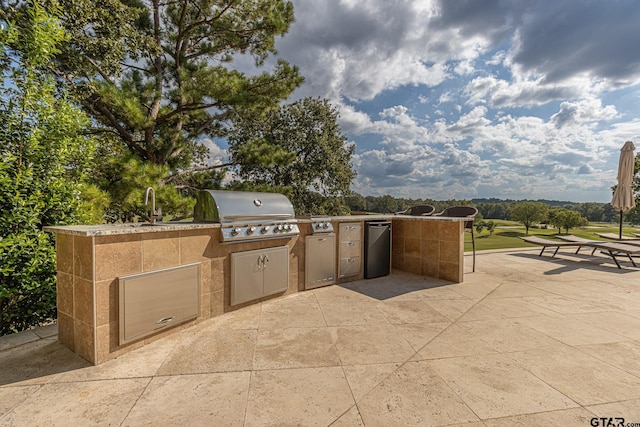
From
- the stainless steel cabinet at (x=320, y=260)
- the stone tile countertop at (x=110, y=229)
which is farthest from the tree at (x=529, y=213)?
the stone tile countertop at (x=110, y=229)

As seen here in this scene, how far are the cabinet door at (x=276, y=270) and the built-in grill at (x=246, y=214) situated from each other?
20 centimetres

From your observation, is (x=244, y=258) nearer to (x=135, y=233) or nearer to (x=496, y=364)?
(x=135, y=233)

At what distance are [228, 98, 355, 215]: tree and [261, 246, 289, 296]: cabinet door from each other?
8206mm

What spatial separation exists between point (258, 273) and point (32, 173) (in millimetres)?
2448

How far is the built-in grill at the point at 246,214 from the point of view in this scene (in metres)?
2.80

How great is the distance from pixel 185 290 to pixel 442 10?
735 centimetres

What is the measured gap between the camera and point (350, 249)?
168 inches

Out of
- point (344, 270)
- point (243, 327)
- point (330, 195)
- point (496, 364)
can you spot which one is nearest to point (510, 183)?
point (330, 195)

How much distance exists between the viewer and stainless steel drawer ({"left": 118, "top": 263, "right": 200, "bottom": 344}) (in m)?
2.05

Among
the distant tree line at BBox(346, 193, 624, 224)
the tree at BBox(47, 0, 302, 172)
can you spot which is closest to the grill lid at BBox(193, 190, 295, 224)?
the distant tree line at BBox(346, 193, 624, 224)

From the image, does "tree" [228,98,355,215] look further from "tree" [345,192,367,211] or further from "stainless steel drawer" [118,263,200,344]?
"stainless steel drawer" [118,263,200,344]

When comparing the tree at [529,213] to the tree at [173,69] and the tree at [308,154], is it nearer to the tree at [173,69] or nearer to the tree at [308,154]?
the tree at [308,154]

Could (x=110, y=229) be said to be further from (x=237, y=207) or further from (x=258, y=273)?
(x=258, y=273)

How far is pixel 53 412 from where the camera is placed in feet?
4.79
